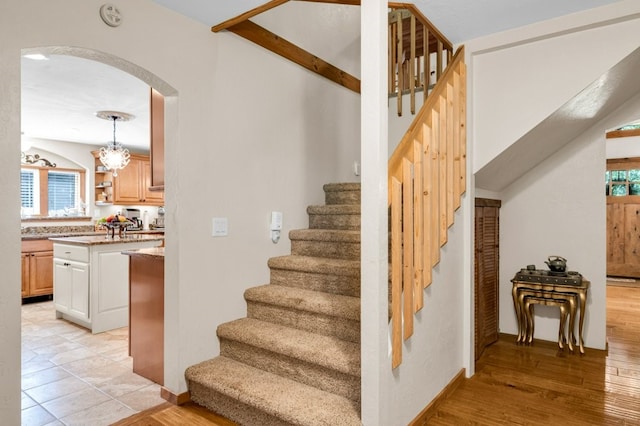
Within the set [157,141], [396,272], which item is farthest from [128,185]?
[396,272]

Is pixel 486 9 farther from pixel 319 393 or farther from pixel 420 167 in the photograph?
pixel 319 393

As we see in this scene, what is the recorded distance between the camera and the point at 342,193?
11.7 ft

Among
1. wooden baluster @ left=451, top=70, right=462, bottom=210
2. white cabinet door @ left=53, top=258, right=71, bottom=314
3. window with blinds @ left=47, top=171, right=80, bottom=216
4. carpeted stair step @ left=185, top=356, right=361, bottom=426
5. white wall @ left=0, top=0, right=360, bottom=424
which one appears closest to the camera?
white wall @ left=0, top=0, right=360, bottom=424

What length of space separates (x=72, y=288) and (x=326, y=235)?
305 centimetres

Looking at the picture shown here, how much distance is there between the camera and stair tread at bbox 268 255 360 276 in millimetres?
2656

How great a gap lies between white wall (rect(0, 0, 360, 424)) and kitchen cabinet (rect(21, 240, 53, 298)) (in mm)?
4172

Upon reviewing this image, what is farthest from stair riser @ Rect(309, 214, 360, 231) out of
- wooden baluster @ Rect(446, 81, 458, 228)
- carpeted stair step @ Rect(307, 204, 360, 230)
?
wooden baluster @ Rect(446, 81, 458, 228)

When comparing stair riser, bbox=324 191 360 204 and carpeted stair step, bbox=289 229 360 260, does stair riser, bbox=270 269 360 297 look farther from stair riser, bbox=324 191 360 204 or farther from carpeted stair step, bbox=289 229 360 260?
stair riser, bbox=324 191 360 204

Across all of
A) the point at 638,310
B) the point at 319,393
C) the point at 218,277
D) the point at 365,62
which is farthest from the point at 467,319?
the point at 638,310

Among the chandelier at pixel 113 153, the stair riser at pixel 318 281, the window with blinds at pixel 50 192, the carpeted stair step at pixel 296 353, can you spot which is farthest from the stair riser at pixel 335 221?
the window with blinds at pixel 50 192

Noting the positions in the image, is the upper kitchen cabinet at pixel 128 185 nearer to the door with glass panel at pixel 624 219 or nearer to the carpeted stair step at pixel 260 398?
the carpeted stair step at pixel 260 398

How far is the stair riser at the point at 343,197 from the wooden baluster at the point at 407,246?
4.52 ft

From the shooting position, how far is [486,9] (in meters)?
2.43

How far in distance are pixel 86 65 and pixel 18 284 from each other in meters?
2.42
